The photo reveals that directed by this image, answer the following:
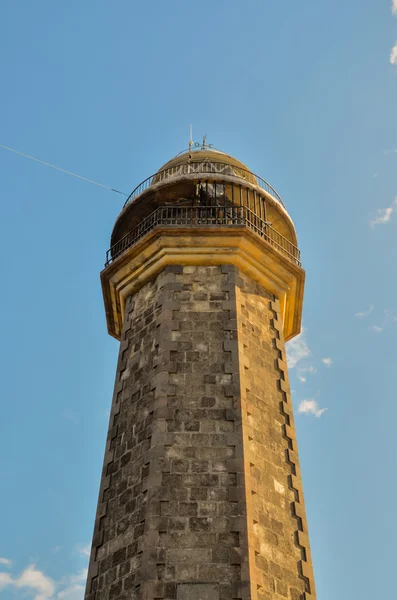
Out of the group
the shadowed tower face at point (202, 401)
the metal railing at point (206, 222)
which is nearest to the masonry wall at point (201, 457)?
the shadowed tower face at point (202, 401)

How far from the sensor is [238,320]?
45.1 feet

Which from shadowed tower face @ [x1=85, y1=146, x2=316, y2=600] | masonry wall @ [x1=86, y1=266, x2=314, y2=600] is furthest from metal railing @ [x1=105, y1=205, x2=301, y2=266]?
masonry wall @ [x1=86, y1=266, x2=314, y2=600]

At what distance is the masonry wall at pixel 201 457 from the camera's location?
10.7 m

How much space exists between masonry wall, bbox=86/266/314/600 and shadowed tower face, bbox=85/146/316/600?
2 cm

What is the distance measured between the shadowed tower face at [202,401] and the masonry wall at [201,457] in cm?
2

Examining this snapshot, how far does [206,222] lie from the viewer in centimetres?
1582

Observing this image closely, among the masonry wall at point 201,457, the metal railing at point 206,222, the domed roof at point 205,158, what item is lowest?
the masonry wall at point 201,457

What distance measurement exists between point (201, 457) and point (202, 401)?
109 cm

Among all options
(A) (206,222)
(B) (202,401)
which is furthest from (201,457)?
(A) (206,222)

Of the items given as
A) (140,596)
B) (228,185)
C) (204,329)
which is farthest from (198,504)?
(228,185)

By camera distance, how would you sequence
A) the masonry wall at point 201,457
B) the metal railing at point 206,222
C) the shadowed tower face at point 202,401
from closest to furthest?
1. the masonry wall at point 201,457
2. the shadowed tower face at point 202,401
3. the metal railing at point 206,222

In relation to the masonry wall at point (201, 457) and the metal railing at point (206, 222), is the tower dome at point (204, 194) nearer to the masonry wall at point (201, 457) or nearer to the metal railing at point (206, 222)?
the metal railing at point (206, 222)

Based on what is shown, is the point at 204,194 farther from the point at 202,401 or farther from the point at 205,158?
the point at 202,401

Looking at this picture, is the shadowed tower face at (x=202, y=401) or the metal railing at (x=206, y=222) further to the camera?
the metal railing at (x=206, y=222)
